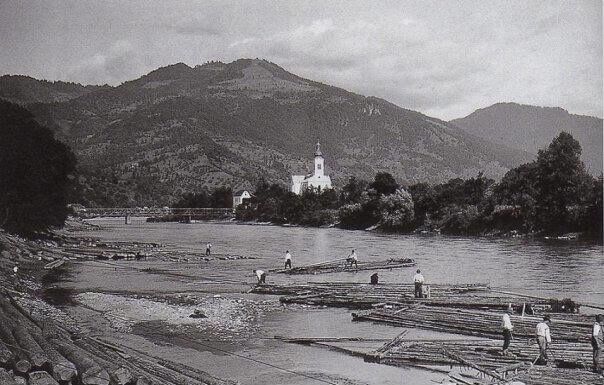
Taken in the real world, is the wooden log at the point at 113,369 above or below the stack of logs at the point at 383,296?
above

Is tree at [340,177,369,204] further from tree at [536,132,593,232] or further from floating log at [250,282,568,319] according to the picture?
floating log at [250,282,568,319]

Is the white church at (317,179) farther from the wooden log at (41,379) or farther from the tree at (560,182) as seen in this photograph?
the wooden log at (41,379)

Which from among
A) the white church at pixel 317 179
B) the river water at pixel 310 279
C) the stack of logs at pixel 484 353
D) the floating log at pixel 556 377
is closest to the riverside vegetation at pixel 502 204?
the river water at pixel 310 279

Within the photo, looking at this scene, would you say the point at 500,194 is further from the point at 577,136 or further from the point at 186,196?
the point at 186,196

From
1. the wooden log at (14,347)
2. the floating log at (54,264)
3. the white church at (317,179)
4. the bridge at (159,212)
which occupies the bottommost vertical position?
the floating log at (54,264)

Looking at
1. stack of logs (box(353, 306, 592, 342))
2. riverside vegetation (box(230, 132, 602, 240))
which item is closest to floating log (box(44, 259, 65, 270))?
stack of logs (box(353, 306, 592, 342))

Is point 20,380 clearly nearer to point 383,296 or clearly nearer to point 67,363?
point 67,363

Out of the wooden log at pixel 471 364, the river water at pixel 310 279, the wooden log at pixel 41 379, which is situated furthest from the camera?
the river water at pixel 310 279
